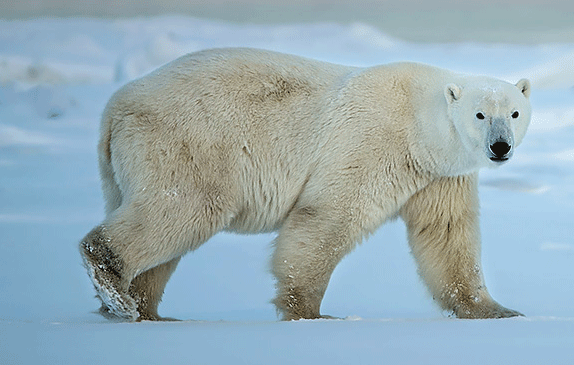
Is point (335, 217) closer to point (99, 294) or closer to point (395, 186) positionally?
point (395, 186)

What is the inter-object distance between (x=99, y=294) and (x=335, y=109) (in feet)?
6.26

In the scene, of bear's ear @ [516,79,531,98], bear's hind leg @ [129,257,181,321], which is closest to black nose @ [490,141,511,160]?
bear's ear @ [516,79,531,98]

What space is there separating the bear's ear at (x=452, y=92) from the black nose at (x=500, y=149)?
465mm

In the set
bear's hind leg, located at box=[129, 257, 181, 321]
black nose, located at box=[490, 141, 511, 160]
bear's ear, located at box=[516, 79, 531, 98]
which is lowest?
bear's hind leg, located at box=[129, 257, 181, 321]

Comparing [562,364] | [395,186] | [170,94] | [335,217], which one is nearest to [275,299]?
[335,217]

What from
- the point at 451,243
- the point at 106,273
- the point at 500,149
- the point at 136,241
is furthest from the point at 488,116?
the point at 106,273

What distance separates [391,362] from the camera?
11.0ft

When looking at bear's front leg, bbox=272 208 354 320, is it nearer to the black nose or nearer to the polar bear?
the polar bear

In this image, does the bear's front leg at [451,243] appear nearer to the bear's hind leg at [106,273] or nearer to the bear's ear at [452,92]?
the bear's ear at [452,92]

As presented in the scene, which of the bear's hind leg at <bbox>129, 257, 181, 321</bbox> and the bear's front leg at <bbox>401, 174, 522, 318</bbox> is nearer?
the bear's front leg at <bbox>401, 174, 522, 318</bbox>

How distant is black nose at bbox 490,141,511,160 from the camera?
4.82m

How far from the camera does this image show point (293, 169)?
5.64 metres

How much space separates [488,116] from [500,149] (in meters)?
0.24

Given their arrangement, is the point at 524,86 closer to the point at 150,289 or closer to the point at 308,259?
the point at 308,259
